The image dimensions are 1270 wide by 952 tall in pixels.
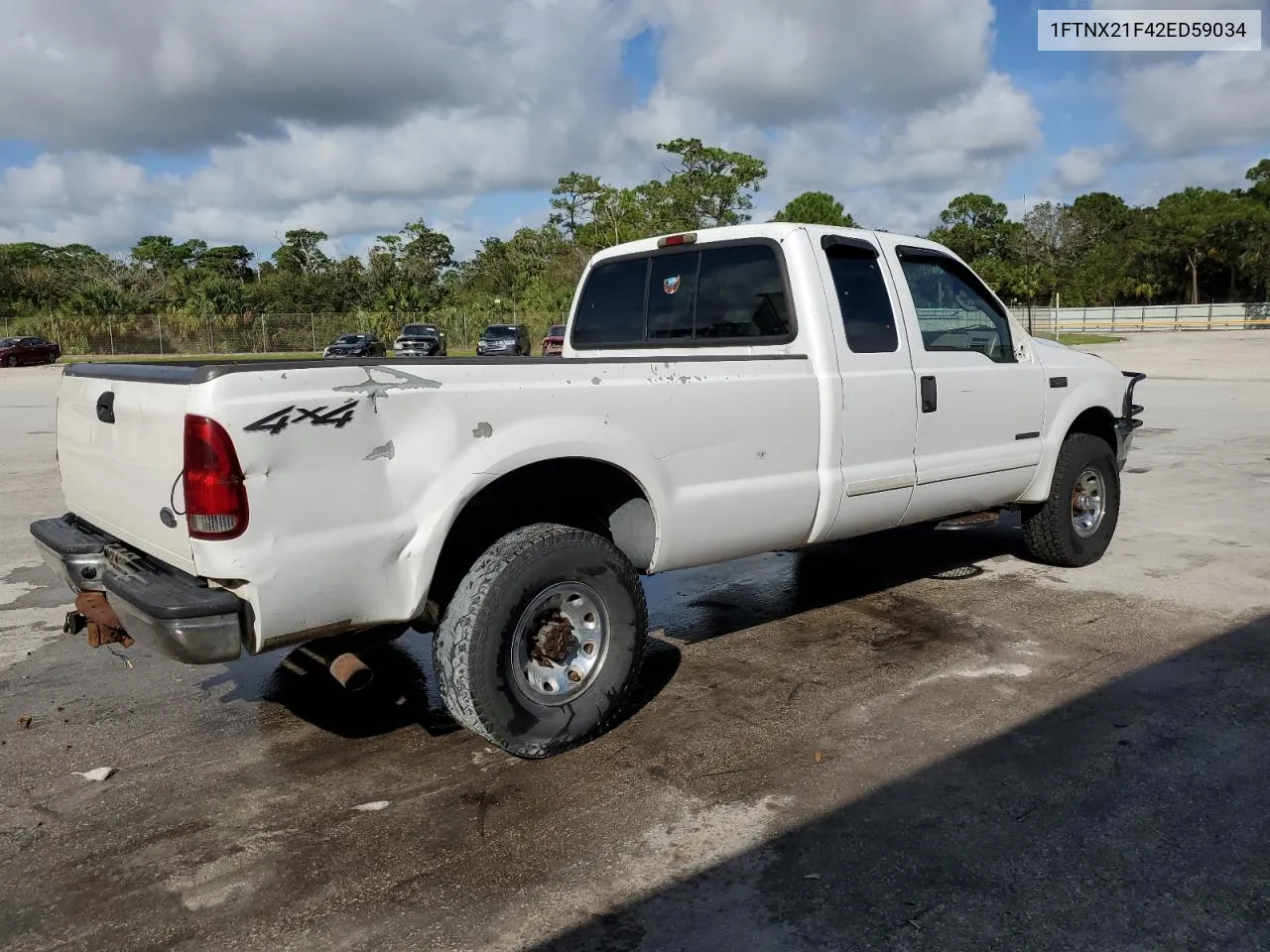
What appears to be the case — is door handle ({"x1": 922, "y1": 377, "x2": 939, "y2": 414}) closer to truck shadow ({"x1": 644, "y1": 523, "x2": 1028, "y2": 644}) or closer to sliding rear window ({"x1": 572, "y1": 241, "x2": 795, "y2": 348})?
sliding rear window ({"x1": 572, "y1": 241, "x2": 795, "y2": 348})

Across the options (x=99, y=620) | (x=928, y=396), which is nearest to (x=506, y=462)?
(x=99, y=620)

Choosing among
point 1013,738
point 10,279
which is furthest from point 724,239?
point 10,279

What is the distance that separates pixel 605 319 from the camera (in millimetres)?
5633

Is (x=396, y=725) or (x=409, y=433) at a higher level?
(x=409, y=433)

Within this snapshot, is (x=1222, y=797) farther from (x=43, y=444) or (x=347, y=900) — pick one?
(x=43, y=444)

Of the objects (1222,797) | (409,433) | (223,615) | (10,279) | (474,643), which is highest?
(10,279)

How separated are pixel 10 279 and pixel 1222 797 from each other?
233 feet

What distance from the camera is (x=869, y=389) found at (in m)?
4.71

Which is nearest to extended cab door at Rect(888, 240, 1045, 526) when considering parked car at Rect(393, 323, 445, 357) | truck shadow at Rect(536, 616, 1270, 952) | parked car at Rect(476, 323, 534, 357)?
truck shadow at Rect(536, 616, 1270, 952)

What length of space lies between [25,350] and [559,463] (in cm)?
4722

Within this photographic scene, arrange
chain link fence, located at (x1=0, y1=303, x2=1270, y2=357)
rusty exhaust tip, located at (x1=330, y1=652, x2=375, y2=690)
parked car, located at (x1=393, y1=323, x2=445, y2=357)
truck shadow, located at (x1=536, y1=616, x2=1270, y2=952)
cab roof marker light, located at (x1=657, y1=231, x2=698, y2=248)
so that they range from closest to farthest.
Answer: truck shadow, located at (x1=536, y1=616, x2=1270, y2=952) < rusty exhaust tip, located at (x1=330, y1=652, x2=375, y2=690) < cab roof marker light, located at (x1=657, y1=231, x2=698, y2=248) < parked car, located at (x1=393, y1=323, x2=445, y2=357) < chain link fence, located at (x1=0, y1=303, x2=1270, y2=357)

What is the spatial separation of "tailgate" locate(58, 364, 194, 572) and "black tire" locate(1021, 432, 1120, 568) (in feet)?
16.0

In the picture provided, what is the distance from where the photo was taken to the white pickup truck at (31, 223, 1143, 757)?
3.10 m

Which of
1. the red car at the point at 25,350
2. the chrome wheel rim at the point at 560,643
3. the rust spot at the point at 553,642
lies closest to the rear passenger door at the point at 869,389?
the chrome wheel rim at the point at 560,643
